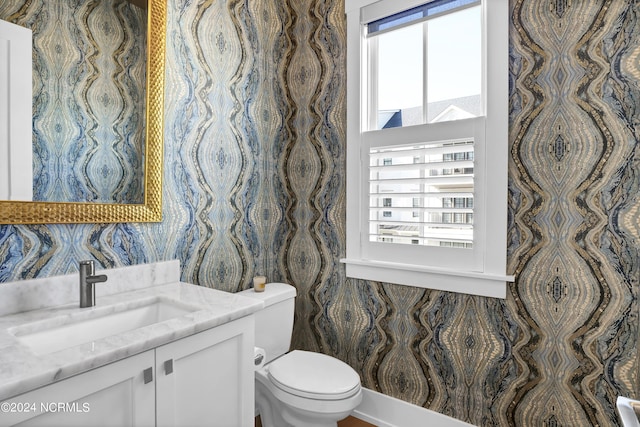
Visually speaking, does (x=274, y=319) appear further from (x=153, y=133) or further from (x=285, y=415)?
(x=153, y=133)

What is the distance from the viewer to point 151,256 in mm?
1543

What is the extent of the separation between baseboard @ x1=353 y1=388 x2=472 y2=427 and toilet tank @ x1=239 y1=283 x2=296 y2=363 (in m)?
0.52

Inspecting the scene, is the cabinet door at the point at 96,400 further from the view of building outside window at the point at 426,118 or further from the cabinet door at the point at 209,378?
the view of building outside window at the point at 426,118

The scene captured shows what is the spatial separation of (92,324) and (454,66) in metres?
1.79

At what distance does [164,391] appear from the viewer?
1.00 m

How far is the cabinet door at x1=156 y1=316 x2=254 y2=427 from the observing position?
1009 mm

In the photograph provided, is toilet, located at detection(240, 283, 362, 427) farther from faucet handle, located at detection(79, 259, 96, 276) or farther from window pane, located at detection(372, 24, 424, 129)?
window pane, located at detection(372, 24, 424, 129)

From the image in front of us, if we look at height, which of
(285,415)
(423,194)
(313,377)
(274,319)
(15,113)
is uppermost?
(15,113)

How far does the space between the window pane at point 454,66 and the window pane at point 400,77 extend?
56mm

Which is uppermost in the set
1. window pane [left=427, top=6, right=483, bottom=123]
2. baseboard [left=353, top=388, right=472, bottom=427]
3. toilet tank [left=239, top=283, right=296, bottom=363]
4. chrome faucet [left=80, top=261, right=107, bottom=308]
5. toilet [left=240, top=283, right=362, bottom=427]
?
window pane [left=427, top=6, right=483, bottom=123]

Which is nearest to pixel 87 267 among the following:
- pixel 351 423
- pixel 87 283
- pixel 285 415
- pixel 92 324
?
pixel 87 283

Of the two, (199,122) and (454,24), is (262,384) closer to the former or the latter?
(199,122)

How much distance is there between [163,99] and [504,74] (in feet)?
4.75

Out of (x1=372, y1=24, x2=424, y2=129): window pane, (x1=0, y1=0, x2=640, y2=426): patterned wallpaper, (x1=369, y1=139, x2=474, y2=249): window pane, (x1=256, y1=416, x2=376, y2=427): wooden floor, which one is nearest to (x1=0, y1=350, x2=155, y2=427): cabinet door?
(x1=0, y1=0, x2=640, y2=426): patterned wallpaper
